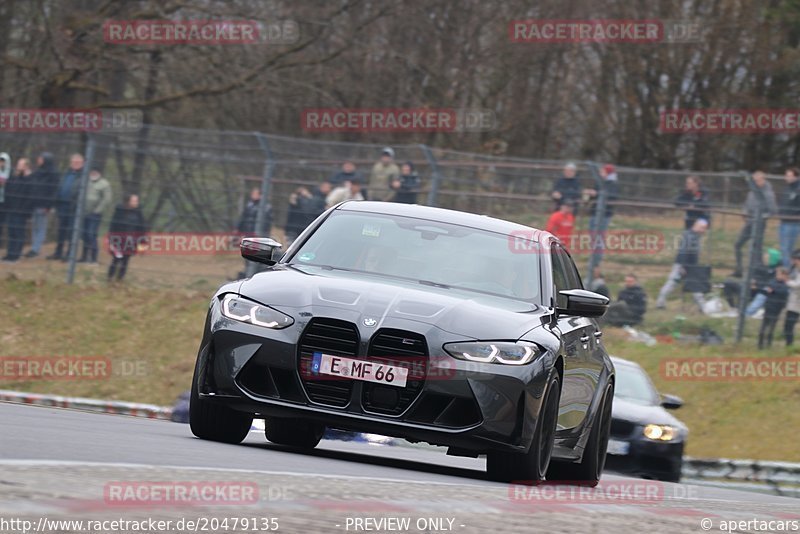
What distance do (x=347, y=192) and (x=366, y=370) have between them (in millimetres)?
14467

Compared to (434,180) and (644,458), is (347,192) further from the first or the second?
(644,458)

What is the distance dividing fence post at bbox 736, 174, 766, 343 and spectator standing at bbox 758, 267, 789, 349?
30 centimetres

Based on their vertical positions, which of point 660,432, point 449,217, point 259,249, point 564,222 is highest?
point 449,217

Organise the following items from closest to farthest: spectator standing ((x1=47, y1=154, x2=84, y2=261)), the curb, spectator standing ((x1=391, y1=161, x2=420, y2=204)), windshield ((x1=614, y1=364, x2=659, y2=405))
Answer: windshield ((x1=614, y1=364, x2=659, y2=405)), the curb, spectator standing ((x1=391, y1=161, x2=420, y2=204)), spectator standing ((x1=47, y1=154, x2=84, y2=261))

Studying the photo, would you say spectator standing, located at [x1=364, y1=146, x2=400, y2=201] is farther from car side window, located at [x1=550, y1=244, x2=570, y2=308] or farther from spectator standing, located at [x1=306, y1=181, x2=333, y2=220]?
car side window, located at [x1=550, y1=244, x2=570, y2=308]

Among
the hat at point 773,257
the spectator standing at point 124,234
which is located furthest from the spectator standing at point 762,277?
the spectator standing at point 124,234

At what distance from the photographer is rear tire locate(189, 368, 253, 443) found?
349 inches

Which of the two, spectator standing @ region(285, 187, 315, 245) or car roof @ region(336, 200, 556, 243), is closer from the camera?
car roof @ region(336, 200, 556, 243)

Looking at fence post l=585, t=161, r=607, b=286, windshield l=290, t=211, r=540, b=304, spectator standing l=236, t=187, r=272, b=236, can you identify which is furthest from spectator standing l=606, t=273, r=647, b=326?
windshield l=290, t=211, r=540, b=304

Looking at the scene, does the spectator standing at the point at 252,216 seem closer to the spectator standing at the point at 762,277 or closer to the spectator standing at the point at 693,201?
the spectator standing at the point at 693,201

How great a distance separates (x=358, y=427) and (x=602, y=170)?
13.8 meters

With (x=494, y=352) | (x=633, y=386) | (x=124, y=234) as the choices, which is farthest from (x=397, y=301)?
(x=124, y=234)

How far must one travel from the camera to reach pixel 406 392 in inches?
317

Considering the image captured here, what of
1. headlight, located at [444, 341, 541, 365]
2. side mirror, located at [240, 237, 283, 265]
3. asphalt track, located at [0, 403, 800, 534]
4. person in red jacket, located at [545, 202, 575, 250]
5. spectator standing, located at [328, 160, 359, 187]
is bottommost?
asphalt track, located at [0, 403, 800, 534]
